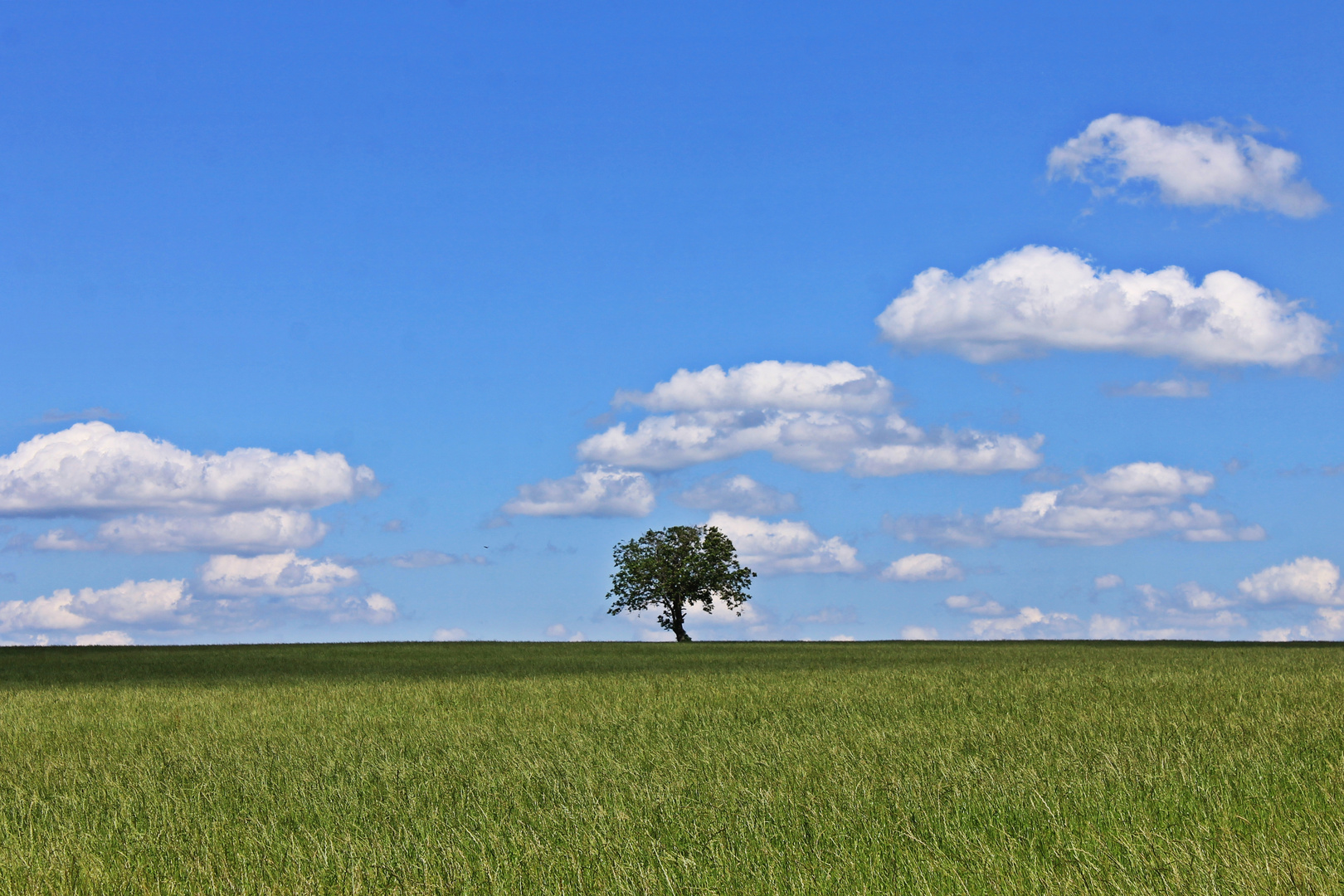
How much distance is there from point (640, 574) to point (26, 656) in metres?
38.1

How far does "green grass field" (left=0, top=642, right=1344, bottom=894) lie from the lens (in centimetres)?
727

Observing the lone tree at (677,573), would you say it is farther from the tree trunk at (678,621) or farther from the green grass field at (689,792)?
the green grass field at (689,792)

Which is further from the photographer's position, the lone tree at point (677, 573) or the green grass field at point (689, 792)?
the lone tree at point (677, 573)

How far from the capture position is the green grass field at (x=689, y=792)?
23.9ft

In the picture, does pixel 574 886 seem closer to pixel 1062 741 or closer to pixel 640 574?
pixel 1062 741

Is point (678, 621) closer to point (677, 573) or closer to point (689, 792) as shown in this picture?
point (677, 573)

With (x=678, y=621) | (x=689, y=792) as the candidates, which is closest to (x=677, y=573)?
(x=678, y=621)

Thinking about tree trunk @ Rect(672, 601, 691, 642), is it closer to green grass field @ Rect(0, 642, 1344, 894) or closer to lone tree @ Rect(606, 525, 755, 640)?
lone tree @ Rect(606, 525, 755, 640)

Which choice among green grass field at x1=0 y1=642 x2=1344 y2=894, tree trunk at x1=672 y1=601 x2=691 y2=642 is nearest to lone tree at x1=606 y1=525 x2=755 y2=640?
tree trunk at x1=672 y1=601 x2=691 y2=642

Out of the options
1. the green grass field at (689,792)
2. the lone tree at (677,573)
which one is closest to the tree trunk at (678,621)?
the lone tree at (677,573)

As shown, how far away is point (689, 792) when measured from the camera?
1035cm

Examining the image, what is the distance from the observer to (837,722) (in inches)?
643

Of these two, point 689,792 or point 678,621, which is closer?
point 689,792

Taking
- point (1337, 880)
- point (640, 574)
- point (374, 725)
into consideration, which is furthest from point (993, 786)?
point (640, 574)
